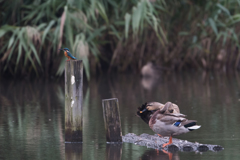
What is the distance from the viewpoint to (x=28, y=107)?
1118 cm

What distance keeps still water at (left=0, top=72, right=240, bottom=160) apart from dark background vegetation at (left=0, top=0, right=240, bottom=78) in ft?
4.90

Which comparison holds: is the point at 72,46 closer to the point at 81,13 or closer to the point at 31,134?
the point at 81,13

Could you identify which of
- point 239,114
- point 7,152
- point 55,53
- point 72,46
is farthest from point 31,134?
point 55,53

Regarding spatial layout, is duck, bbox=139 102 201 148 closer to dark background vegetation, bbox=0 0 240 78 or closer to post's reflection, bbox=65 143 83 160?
post's reflection, bbox=65 143 83 160

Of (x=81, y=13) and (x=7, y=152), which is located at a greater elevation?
(x=81, y=13)

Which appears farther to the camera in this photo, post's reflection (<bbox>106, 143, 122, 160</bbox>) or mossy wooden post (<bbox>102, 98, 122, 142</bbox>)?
mossy wooden post (<bbox>102, 98, 122, 142</bbox>)

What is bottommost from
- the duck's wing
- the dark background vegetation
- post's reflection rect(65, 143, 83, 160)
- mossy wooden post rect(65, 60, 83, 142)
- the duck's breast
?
post's reflection rect(65, 143, 83, 160)

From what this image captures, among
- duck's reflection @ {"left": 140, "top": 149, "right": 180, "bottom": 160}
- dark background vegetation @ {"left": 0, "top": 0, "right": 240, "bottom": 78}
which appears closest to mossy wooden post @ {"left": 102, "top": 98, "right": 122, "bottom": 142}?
duck's reflection @ {"left": 140, "top": 149, "right": 180, "bottom": 160}

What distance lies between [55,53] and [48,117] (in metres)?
9.61

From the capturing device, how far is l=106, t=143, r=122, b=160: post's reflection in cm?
619

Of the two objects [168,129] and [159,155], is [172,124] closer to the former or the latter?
[168,129]

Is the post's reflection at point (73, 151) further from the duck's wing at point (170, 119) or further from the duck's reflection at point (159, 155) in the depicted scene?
the duck's wing at point (170, 119)

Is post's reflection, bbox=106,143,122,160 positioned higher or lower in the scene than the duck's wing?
lower

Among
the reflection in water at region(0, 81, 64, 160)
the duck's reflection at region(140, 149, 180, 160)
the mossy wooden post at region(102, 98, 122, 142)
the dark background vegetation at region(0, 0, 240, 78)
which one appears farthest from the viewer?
the dark background vegetation at region(0, 0, 240, 78)
